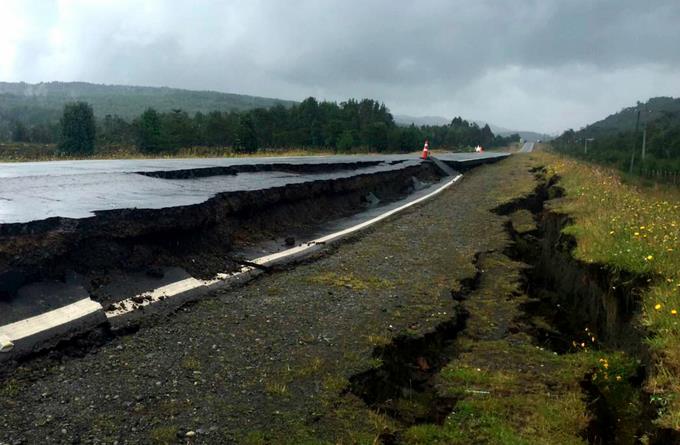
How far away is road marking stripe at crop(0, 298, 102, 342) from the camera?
376 centimetres

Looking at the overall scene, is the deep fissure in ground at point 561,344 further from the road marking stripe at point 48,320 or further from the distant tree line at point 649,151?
the distant tree line at point 649,151

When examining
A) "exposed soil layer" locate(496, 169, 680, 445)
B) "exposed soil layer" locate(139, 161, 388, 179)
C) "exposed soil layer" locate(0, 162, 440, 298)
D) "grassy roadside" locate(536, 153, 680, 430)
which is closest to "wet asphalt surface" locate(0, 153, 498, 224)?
"exposed soil layer" locate(0, 162, 440, 298)

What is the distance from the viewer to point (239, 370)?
3.63 m

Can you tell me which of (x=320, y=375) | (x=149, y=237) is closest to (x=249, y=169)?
(x=149, y=237)

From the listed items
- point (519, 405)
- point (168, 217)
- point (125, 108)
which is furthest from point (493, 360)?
point (125, 108)

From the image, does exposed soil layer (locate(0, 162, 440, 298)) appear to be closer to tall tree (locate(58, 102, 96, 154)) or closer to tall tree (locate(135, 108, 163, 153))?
tall tree (locate(135, 108, 163, 153))

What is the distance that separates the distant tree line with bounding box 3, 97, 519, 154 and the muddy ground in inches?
1553

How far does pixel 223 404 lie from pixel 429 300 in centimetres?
285

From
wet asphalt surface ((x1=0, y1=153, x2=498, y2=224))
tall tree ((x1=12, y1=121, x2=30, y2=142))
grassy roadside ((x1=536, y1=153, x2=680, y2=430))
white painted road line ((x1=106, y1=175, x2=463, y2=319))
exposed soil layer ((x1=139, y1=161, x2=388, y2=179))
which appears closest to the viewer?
grassy roadside ((x1=536, y1=153, x2=680, y2=430))

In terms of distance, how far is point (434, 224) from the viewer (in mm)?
10422

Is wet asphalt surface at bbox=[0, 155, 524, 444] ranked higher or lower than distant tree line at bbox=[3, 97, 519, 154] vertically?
lower

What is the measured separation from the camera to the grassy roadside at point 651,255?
12.8ft

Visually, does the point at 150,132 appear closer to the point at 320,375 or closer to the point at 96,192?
the point at 96,192

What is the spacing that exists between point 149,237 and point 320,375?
3336 mm
